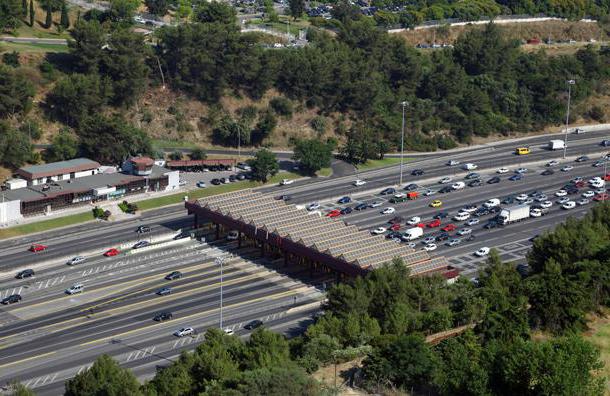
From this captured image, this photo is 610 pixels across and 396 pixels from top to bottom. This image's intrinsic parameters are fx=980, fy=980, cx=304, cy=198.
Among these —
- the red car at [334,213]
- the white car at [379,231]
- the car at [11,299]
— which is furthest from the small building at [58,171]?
the white car at [379,231]

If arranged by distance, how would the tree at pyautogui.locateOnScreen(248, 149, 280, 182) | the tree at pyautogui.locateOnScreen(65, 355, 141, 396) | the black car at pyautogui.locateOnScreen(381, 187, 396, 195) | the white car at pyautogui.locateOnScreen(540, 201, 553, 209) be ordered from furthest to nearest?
the tree at pyautogui.locateOnScreen(248, 149, 280, 182) < the black car at pyautogui.locateOnScreen(381, 187, 396, 195) < the white car at pyautogui.locateOnScreen(540, 201, 553, 209) < the tree at pyautogui.locateOnScreen(65, 355, 141, 396)

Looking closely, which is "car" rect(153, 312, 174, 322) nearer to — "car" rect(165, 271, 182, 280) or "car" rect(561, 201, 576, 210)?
"car" rect(165, 271, 182, 280)

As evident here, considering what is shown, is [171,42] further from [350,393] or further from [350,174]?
[350,393]

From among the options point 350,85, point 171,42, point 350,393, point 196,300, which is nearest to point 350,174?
point 350,85

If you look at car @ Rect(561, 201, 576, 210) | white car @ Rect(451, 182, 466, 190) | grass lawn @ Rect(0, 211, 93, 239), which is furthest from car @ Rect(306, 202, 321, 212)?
car @ Rect(561, 201, 576, 210)

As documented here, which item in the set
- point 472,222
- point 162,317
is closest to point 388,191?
point 472,222

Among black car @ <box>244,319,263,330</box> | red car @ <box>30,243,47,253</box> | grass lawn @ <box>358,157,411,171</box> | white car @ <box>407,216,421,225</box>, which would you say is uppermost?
grass lawn @ <box>358,157,411,171</box>
